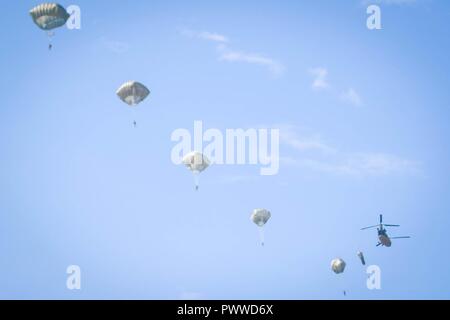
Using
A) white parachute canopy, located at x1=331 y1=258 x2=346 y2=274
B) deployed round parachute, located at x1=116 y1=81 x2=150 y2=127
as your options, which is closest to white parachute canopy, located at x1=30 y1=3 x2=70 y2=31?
deployed round parachute, located at x1=116 y1=81 x2=150 y2=127

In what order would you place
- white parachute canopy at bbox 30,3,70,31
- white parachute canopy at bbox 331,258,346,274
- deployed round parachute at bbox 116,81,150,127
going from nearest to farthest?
white parachute canopy at bbox 30,3,70,31
deployed round parachute at bbox 116,81,150,127
white parachute canopy at bbox 331,258,346,274

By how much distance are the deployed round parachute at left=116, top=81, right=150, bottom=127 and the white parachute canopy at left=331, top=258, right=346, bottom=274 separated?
29.1m

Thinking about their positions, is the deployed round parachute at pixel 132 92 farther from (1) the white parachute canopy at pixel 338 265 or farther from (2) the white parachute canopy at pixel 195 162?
(1) the white parachute canopy at pixel 338 265

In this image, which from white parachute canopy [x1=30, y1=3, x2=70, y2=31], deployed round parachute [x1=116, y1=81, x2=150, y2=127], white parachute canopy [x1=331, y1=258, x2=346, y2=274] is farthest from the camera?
white parachute canopy [x1=331, y1=258, x2=346, y2=274]

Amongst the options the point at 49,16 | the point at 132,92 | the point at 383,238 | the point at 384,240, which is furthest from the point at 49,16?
the point at 384,240

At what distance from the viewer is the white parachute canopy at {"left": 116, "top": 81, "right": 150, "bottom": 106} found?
6694 centimetres

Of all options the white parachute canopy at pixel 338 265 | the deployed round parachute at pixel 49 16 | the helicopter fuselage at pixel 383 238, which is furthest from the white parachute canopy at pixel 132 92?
the helicopter fuselage at pixel 383 238

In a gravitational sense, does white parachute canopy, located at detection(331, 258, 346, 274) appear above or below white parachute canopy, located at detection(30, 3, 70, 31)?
below

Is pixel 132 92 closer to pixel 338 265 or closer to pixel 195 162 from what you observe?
pixel 195 162

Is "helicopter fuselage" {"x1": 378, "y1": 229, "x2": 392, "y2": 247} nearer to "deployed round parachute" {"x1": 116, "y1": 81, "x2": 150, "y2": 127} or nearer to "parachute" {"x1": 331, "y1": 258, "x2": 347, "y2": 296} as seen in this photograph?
"parachute" {"x1": 331, "y1": 258, "x2": 347, "y2": 296}

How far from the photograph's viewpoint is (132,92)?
66.9 m

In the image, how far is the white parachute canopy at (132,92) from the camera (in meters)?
66.9
